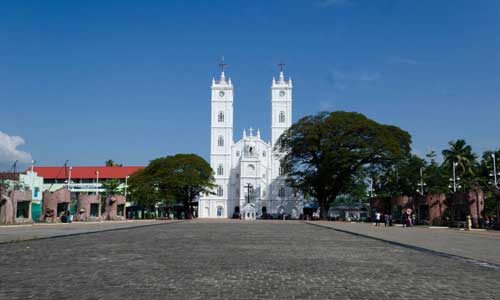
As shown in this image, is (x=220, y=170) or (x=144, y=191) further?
(x=220, y=170)

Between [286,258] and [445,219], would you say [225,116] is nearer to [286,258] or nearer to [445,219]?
[445,219]

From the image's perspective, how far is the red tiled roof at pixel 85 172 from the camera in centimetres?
11269

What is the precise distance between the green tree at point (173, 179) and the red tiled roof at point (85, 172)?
106 ft

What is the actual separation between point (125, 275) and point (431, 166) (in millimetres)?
69800

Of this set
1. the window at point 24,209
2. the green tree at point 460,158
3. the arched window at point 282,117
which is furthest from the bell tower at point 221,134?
the window at point 24,209

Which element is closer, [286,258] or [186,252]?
[286,258]

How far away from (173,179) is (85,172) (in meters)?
45.7

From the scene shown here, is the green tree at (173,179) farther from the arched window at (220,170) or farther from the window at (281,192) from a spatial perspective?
the window at (281,192)

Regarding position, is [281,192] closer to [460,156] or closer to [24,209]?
[460,156]

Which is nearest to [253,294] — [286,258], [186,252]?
[286,258]

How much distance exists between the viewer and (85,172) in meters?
114

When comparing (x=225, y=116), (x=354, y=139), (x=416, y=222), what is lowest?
(x=416, y=222)

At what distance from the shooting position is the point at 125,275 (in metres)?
9.34

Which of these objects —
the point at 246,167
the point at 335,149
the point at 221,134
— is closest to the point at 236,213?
the point at 246,167
